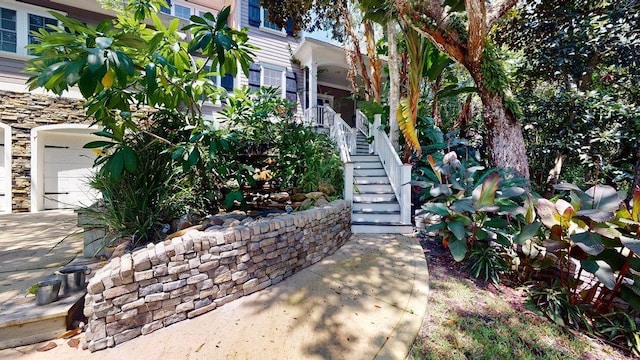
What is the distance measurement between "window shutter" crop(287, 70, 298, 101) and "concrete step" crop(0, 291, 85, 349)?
31.1 feet

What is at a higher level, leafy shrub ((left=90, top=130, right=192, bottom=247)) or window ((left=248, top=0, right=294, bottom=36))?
window ((left=248, top=0, right=294, bottom=36))

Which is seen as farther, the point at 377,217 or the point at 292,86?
the point at 292,86

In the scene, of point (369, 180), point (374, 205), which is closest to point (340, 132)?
point (369, 180)

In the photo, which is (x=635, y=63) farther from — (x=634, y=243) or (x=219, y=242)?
(x=219, y=242)

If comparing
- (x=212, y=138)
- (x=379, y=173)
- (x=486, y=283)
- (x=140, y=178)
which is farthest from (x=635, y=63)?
(x=140, y=178)

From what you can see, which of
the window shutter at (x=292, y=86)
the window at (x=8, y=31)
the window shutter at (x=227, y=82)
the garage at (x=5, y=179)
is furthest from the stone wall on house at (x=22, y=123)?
the window shutter at (x=292, y=86)

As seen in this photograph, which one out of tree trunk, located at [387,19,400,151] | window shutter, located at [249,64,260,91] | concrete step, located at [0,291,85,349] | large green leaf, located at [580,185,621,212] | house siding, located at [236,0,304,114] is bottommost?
concrete step, located at [0,291,85,349]

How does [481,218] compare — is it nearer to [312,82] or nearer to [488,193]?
[488,193]

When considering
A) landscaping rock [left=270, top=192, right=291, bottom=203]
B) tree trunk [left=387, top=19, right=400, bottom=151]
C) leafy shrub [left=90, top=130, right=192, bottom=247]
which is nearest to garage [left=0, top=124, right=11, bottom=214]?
leafy shrub [left=90, top=130, right=192, bottom=247]

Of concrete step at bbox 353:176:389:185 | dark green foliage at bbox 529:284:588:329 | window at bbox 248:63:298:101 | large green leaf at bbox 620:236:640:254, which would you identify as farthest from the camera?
window at bbox 248:63:298:101

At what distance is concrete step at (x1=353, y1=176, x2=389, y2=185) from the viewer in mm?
5895

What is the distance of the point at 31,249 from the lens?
3.71 m

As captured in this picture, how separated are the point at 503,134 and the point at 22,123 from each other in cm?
1145

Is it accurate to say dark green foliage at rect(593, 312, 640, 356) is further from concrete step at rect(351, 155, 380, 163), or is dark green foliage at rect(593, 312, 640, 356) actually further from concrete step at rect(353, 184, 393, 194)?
concrete step at rect(351, 155, 380, 163)
